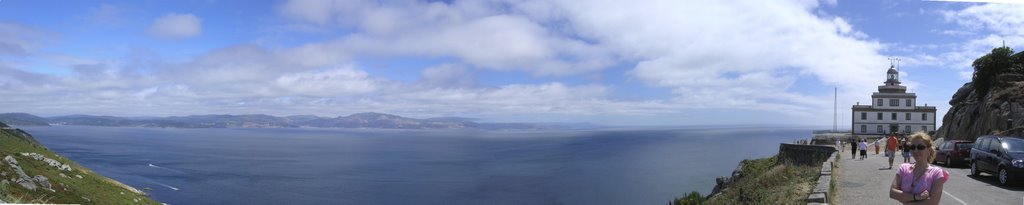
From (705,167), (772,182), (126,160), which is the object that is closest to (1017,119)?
(772,182)

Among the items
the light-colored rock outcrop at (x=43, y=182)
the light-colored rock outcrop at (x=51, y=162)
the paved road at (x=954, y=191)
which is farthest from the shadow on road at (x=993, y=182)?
the light-colored rock outcrop at (x=51, y=162)

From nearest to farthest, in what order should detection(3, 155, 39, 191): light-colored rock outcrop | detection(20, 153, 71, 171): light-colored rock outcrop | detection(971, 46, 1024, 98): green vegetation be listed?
detection(3, 155, 39, 191): light-colored rock outcrop < detection(971, 46, 1024, 98): green vegetation < detection(20, 153, 71, 171): light-colored rock outcrop

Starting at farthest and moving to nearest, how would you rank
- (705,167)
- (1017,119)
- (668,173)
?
(705,167), (668,173), (1017,119)

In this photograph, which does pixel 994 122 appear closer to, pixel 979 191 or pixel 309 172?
pixel 979 191

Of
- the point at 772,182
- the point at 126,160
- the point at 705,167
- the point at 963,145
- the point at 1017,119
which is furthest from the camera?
the point at 126,160

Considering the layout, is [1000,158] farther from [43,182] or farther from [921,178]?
[43,182]

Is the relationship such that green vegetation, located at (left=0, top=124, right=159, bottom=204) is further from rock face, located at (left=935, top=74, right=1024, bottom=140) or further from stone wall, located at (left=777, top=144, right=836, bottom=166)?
rock face, located at (left=935, top=74, right=1024, bottom=140)

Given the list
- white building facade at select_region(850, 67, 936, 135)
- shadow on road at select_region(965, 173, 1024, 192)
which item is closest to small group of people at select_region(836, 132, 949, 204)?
shadow on road at select_region(965, 173, 1024, 192)
